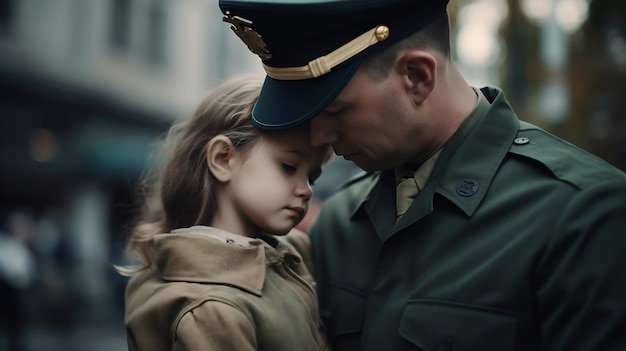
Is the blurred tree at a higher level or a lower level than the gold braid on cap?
lower

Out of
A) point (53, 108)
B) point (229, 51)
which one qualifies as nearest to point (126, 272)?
point (53, 108)

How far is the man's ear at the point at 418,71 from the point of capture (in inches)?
82.6

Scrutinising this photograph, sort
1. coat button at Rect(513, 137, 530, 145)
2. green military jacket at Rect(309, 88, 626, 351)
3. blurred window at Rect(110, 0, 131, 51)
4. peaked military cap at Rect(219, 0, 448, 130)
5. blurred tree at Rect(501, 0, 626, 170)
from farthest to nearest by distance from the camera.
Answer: blurred window at Rect(110, 0, 131, 51), blurred tree at Rect(501, 0, 626, 170), coat button at Rect(513, 137, 530, 145), peaked military cap at Rect(219, 0, 448, 130), green military jacket at Rect(309, 88, 626, 351)

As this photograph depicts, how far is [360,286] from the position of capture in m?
2.35

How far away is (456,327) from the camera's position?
195 centimetres

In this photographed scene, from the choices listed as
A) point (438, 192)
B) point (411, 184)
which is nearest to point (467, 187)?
point (438, 192)

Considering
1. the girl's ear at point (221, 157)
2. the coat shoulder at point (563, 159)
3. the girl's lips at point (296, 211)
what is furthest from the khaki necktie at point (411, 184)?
the girl's ear at point (221, 157)

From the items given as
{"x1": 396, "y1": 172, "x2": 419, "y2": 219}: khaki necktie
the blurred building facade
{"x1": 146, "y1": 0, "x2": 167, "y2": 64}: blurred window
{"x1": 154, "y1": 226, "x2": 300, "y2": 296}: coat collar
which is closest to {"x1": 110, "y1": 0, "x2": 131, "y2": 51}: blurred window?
the blurred building facade

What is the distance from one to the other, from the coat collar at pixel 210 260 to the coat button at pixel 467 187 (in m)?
0.67

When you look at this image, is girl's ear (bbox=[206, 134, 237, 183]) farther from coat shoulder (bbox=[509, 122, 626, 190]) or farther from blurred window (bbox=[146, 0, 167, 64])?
blurred window (bbox=[146, 0, 167, 64])

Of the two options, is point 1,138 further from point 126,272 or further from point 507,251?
point 507,251

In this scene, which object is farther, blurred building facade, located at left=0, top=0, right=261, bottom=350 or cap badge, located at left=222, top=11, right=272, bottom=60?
blurred building facade, located at left=0, top=0, right=261, bottom=350

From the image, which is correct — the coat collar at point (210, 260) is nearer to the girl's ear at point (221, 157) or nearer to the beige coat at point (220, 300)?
the beige coat at point (220, 300)

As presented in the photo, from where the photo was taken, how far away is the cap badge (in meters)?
2.21
